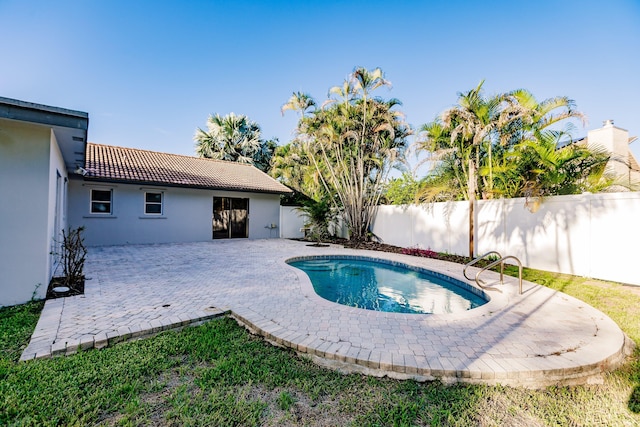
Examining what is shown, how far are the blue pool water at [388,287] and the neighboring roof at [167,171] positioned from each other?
25.3 feet

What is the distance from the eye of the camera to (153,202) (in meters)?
14.4

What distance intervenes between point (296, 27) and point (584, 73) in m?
12.2

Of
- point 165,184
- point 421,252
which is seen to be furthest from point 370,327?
point 165,184

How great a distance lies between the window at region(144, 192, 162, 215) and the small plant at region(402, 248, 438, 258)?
12481 mm

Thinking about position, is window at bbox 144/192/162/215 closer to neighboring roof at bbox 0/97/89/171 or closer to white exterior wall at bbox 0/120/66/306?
neighboring roof at bbox 0/97/89/171

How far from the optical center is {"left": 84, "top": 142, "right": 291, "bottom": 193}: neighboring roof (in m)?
13.1

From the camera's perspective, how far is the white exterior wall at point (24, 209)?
496cm

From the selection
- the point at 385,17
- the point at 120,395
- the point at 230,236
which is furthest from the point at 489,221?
the point at 230,236

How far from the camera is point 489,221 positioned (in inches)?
400

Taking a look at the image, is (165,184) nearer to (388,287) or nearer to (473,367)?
(388,287)

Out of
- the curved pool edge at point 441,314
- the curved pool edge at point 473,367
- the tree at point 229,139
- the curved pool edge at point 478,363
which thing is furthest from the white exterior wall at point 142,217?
the curved pool edge at point 473,367

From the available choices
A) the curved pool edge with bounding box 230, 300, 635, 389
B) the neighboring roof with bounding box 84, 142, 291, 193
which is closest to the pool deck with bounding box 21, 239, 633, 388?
the curved pool edge with bounding box 230, 300, 635, 389

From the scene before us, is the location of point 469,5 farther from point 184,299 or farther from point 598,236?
point 184,299

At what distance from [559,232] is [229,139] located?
2352cm
